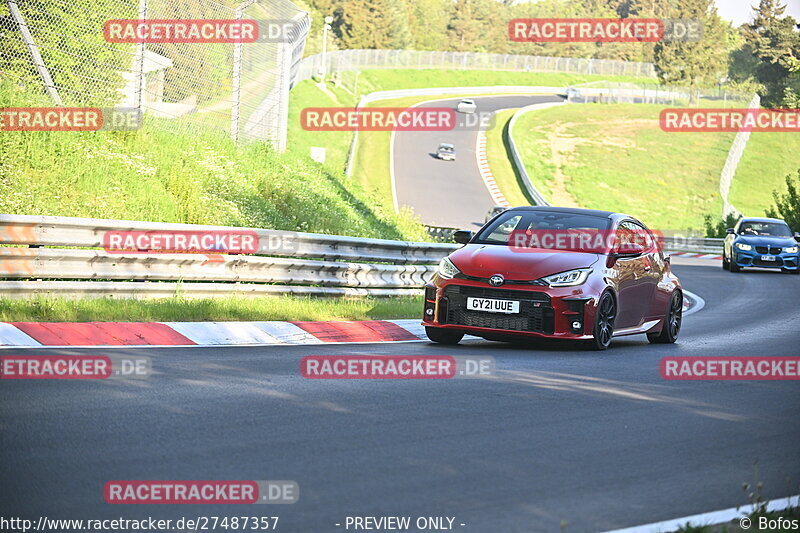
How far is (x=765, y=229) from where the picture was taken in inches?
1225

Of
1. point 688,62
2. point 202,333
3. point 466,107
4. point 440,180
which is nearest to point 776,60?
point 688,62

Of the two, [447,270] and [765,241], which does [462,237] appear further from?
[765,241]

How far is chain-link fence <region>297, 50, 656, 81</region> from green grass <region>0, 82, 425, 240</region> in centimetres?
6034

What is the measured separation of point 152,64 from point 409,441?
12.1 meters

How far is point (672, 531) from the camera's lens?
4.81 meters

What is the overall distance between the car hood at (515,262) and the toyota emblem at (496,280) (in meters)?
0.04

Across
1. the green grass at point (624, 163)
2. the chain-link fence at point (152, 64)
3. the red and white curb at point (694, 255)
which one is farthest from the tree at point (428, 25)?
the chain-link fence at point (152, 64)

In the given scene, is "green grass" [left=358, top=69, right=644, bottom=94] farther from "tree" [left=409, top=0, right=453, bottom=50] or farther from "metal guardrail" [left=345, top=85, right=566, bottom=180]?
"tree" [left=409, top=0, right=453, bottom=50]

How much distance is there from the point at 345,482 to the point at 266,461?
531 millimetres

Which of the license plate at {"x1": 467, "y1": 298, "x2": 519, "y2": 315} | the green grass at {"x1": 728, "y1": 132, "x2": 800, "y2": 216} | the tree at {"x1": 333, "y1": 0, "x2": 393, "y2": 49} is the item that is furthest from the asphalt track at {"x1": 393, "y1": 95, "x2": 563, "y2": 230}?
the tree at {"x1": 333, "y1": 0, "x2": 393, "y2": 49}

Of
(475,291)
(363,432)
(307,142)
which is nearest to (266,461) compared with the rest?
(363,432)

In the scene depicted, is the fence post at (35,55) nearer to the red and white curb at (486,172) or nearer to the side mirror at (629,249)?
the side mirror at (629,249)

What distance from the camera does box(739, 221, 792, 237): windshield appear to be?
31078mm

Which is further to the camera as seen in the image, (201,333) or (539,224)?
(539,224)
